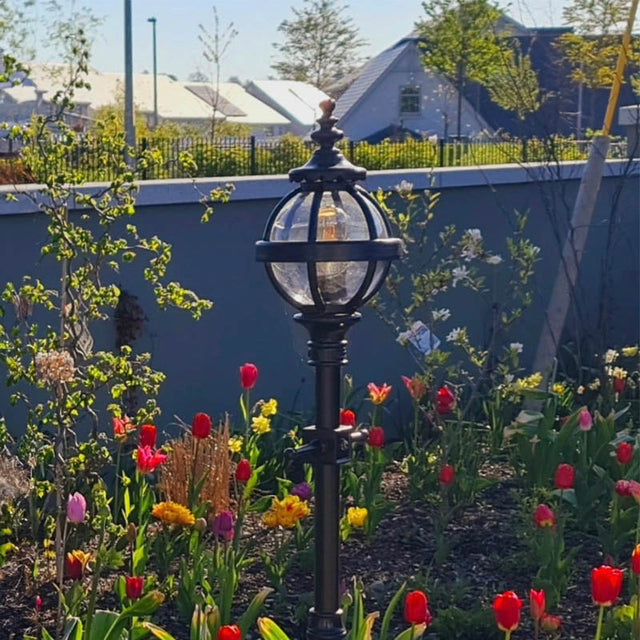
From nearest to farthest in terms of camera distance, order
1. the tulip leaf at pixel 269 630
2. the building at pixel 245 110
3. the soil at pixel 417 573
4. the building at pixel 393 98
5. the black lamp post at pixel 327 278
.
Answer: the black lamp post at pixel 327 278
the tulip leaf at pixel 269 630
the soil at pixel 417 573
the building at pixel 393 98
the building at pixel 245 110

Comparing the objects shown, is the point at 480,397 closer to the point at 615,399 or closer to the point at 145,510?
the point at 615,399

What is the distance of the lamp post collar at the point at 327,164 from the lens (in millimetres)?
2672

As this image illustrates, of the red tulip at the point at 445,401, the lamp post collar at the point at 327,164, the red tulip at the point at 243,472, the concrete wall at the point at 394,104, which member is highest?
the concrete wall at the point at 394,104

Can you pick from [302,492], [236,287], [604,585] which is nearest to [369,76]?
[236,287]

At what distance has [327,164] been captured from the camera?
269cm

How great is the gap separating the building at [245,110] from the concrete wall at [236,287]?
33057mm

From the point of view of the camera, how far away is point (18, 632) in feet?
11.6

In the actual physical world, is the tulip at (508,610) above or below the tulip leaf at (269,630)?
above

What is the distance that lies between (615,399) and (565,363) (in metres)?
1.50

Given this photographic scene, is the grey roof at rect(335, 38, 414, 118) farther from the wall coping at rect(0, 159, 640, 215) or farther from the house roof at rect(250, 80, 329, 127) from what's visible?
the wall coping at rect(0, 159, 640, 215)

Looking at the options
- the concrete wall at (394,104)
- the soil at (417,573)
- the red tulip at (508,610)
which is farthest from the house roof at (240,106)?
the red tulip at (508,610)

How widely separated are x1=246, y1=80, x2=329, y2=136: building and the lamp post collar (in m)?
39.6

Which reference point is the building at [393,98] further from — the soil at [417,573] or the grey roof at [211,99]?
the soil at [417,573]

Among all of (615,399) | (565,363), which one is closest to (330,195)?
(615,399)
